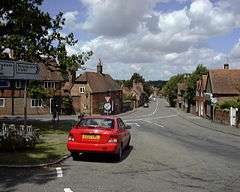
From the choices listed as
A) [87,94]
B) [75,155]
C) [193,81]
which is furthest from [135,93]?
[75,155]

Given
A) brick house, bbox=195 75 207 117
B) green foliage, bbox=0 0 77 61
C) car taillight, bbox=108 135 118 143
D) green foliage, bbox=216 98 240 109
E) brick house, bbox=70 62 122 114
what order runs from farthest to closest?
brick house, bbox=70 62 122 114
brick house, bbox=195 75 207 117
green foliage, bbox=216 98 240 109
green foliage, bbox=0 0 77 61
car taillight, bbox=108 135 118 143

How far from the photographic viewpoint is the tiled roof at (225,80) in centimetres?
6575

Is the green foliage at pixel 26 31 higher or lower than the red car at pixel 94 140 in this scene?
higher

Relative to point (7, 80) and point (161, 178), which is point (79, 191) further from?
point (7, 80)

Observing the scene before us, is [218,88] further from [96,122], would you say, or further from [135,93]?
[135,93]

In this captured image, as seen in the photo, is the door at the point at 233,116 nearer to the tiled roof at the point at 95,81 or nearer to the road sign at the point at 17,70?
the tiled roof at the point at 95,81

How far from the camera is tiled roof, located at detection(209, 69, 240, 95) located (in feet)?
216

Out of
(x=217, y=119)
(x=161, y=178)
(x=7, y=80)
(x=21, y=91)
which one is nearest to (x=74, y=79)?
(x=21, y=91)

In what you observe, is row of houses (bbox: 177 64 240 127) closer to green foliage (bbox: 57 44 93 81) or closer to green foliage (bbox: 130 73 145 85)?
green foliage (bbox: 57 44 93 81)

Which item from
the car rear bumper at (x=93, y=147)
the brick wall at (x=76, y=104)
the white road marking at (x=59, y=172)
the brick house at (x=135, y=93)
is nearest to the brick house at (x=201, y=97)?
the brick wall at (x=76, y=104)

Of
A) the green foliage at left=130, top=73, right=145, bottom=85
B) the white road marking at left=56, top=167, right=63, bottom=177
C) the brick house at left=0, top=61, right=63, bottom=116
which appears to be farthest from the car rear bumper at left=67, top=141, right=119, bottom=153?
the green foliage at left=130, top=73, right=145, bottom=85

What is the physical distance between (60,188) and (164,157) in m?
7.36

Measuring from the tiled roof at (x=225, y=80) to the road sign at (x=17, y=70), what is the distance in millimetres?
50188

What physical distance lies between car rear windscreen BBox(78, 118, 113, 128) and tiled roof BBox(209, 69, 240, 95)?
50.8 meters
